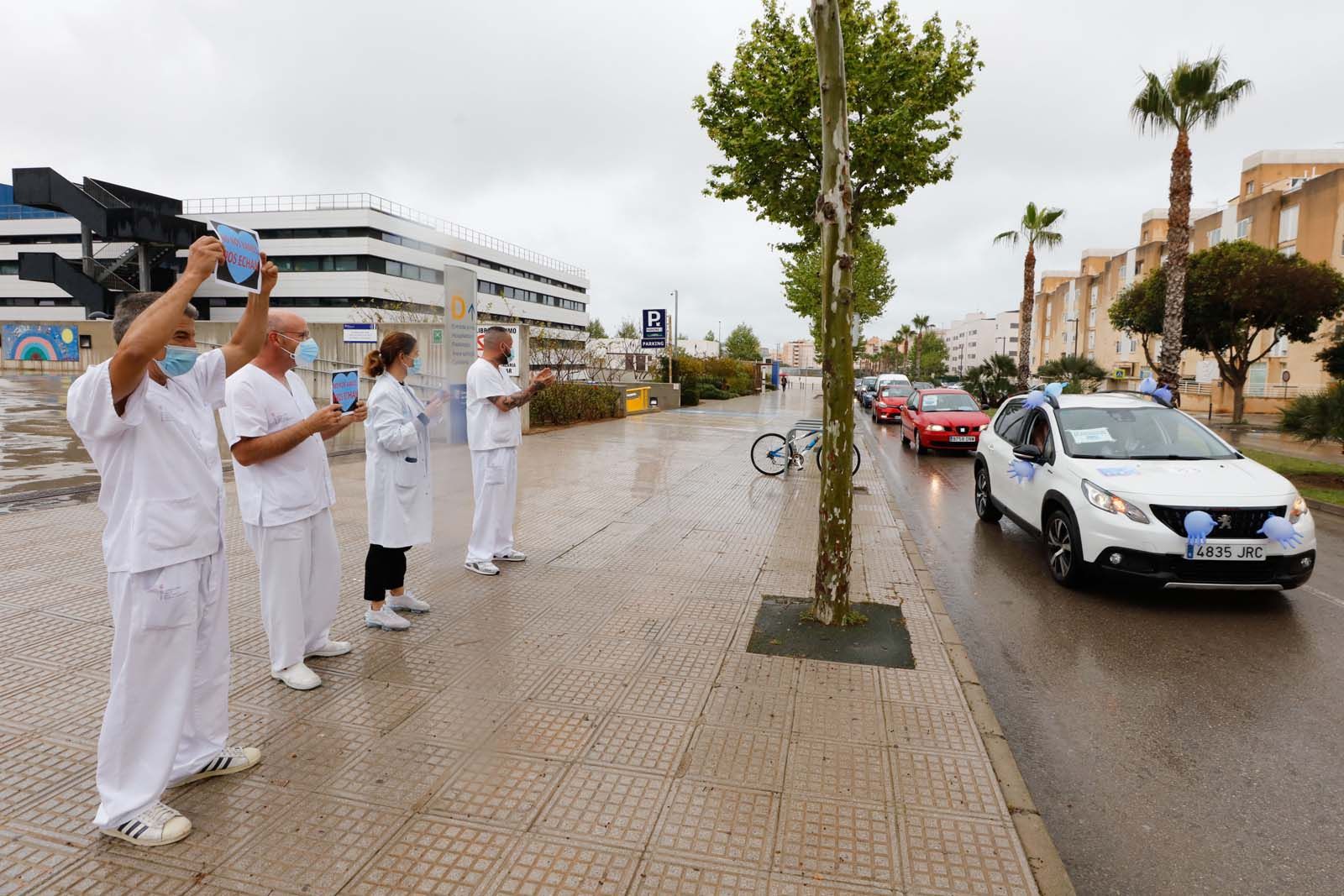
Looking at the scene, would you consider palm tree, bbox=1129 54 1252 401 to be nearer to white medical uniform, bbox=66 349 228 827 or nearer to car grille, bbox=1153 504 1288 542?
car grille, bbox=1153 504 1288 542

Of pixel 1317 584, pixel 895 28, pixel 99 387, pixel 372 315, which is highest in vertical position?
pixel 895 28

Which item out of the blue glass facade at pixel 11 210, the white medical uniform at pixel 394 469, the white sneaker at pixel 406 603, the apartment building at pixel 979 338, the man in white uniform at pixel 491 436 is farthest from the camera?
the apartment building at pixel 979 338

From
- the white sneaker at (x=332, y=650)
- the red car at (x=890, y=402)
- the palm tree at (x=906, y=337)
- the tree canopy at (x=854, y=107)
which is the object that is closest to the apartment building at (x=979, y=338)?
the palm tree at (x=906, y=337)

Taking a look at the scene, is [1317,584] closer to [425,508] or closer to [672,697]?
[672,697]

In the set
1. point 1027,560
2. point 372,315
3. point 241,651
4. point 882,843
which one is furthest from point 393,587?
point 372,315

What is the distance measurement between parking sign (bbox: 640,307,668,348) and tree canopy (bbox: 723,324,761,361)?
71.2 m

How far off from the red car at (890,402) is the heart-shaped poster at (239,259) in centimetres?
2502

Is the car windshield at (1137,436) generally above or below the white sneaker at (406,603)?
above

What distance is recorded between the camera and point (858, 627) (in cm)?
493

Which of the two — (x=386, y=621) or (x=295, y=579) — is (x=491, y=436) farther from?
(x=295, y=579)

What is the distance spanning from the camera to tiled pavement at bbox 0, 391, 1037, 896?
8.33ft

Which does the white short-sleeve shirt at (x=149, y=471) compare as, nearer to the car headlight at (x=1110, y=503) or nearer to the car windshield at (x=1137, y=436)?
the car headlight at (x=1110, y=503)

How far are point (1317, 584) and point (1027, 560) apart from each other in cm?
223

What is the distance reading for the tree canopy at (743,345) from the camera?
99700 mm
